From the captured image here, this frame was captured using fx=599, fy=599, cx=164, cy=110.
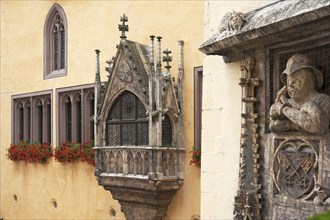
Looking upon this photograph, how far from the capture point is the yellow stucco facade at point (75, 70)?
8.30 m

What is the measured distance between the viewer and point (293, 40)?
13.1ft

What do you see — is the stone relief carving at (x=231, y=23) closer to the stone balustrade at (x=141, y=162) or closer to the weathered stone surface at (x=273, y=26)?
the weathered stone surface at (x=273, y=26)

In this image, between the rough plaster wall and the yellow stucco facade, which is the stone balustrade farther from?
the rough plaster wall

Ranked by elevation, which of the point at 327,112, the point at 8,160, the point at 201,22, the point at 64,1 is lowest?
the point at 8,160

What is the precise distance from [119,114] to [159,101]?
2.74 feet

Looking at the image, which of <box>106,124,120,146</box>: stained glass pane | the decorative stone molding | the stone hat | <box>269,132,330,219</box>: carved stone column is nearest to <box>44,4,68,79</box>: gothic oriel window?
<box>106,124,120,146</box>: stained glass pane

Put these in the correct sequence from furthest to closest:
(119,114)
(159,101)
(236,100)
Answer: (119,114) < (159,101) < (236,100)

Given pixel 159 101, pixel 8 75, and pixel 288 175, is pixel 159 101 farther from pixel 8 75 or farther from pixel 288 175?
pixel 8 75

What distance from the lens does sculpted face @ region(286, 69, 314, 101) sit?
3869 mm

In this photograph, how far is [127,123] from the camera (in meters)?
8.33

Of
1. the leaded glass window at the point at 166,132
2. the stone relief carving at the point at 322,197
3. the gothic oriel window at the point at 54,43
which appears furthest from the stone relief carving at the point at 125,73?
the stone relief carving at the point at 322,197

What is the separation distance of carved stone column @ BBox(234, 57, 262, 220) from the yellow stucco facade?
3565 mm

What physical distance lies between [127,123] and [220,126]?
356cm

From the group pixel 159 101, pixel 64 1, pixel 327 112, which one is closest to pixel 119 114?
pixel 159 101
